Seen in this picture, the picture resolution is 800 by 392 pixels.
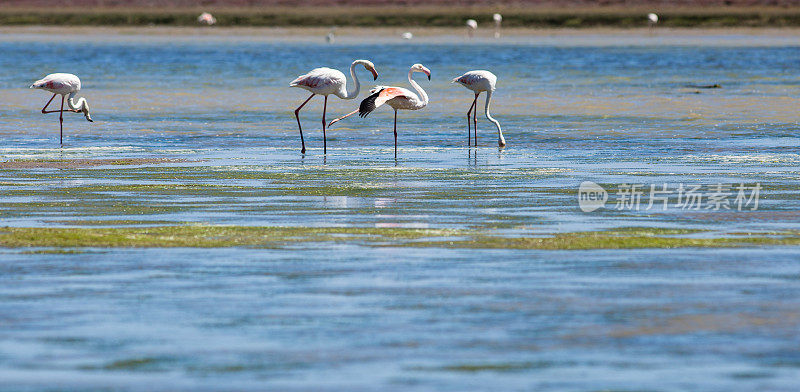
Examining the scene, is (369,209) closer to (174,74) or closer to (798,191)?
(798,191)

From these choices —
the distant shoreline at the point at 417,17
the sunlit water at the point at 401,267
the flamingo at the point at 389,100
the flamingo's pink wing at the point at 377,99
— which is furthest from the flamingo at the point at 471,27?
the flamingo's pink wing at the point at 377,99

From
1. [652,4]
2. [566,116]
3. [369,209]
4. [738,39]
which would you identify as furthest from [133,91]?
[652,4]

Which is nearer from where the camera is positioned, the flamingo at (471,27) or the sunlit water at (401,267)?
the sunlit water at (401,267)

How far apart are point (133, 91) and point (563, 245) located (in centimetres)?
2495

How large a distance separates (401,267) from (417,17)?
9631cm

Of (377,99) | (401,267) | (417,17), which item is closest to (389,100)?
(377,99)

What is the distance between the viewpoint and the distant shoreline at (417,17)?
95.4 m

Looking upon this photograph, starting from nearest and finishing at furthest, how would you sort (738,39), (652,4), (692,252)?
(692,252) → (738,39) → (652,4)

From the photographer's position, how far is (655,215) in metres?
12.5

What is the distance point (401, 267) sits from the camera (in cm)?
955
